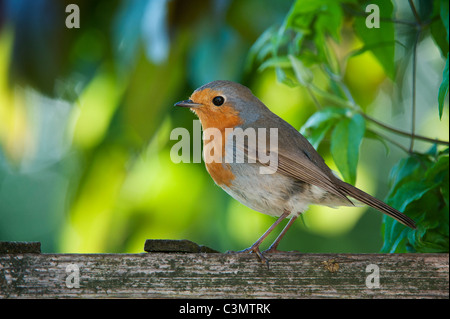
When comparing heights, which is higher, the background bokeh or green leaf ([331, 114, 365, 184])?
the background bokeh

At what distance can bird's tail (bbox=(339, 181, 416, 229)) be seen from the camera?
263cm

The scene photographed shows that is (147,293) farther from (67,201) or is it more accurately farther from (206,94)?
(67,201)

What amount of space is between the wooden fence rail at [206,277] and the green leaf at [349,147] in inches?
21.4

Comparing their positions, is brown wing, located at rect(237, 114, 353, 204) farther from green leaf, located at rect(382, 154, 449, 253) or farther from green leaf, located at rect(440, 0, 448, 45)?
green leaf, located at rect(440, 0, 448, 45)

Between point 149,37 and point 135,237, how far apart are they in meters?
1.39

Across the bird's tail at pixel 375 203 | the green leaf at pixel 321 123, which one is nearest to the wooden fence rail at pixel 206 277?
the bird's tail at pixel 375 203

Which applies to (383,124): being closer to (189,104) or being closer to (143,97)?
(189,104)

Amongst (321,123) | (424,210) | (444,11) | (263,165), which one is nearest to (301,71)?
(321,123)

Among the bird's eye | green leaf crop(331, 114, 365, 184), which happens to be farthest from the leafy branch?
the bird's eye

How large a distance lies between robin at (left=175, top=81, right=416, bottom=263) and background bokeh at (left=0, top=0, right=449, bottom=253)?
0.63 metres

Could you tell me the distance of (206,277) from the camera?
2.41 metres

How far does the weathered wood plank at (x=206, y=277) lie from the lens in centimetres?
240

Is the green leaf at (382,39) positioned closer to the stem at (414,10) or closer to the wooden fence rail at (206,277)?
the stem at (414,10)

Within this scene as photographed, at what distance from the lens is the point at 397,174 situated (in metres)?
3.23
